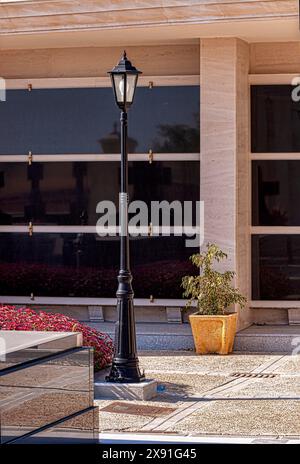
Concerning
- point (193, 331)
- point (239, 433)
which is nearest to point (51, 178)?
point (193, 331)

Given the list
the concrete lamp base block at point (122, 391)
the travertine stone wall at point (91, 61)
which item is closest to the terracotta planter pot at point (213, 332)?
the concrete lamp base block at point (122, 391)

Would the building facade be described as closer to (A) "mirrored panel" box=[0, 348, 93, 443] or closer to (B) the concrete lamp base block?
(B) the concrete lamp base block

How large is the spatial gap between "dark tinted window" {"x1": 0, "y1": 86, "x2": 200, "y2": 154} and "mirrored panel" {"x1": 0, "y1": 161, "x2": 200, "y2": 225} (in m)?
0.26

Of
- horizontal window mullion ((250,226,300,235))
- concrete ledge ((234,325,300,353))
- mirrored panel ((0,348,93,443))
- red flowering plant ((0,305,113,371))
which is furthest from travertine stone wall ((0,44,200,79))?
mirrored panel ((0,348,93,443))

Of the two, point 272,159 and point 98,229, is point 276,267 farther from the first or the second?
point 98,229

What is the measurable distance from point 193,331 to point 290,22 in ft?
15.0

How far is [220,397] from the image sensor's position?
472 inches

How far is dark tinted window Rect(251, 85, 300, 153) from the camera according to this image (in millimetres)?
16766

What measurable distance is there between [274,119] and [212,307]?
332cm

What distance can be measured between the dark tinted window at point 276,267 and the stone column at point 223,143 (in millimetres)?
514

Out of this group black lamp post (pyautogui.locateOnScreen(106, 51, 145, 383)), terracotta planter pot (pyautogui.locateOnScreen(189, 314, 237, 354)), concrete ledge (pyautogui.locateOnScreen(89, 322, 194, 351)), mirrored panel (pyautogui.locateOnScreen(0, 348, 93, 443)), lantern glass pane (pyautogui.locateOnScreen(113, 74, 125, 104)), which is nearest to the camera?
mirrored panel (pyautogui.locateOnScreen(0, 348, 93, 443))

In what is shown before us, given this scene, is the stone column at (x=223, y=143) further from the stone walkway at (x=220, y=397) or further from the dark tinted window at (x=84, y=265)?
the stone walkway at (x=220, y=397)

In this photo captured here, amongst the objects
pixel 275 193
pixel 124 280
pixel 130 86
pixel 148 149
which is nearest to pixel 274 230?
pixel 275 193
